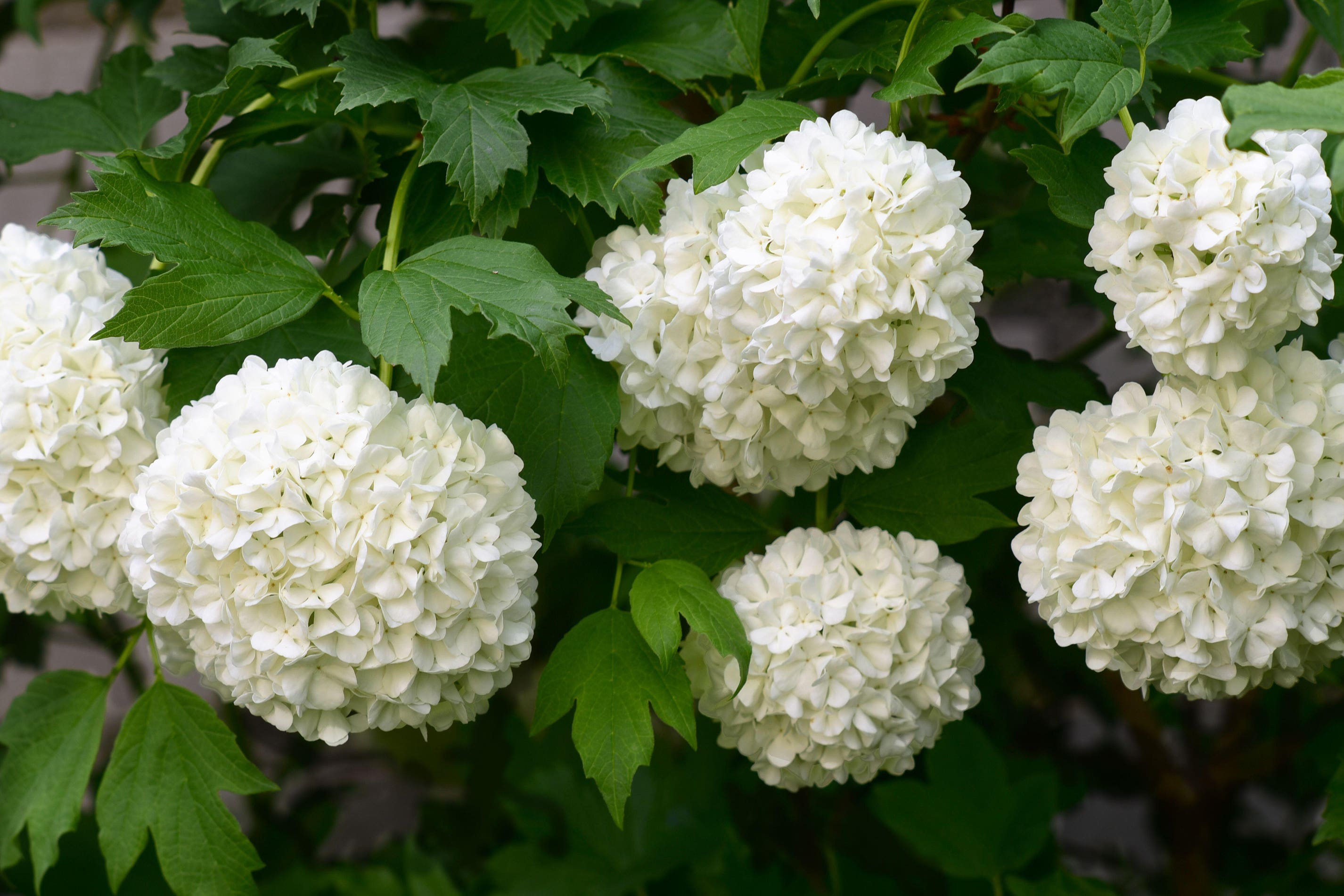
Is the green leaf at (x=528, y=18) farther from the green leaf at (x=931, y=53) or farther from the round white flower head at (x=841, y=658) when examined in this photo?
the round white flower head at (x=841, y=658)

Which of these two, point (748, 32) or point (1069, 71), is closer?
point (1069, 71)

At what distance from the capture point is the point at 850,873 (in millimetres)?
1374

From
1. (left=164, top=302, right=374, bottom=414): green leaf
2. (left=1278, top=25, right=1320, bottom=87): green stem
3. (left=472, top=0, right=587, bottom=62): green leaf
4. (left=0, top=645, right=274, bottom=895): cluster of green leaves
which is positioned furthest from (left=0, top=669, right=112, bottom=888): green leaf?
(left=1278, top=25, right=1320, bottom=87): green stem

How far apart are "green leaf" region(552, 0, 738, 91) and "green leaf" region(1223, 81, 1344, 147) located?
1.38 feet

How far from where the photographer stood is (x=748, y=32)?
0.89 meters

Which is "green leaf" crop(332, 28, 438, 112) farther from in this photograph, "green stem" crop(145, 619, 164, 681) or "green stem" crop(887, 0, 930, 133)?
"green stem" crop(145, 619, 164, 681)

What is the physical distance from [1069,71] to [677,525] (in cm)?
46

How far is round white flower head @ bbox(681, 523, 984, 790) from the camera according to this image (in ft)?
2.72

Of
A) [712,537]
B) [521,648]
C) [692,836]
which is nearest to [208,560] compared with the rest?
[521,648]

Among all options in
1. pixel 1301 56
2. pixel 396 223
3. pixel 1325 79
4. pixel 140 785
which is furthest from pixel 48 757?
pixel 1301 56

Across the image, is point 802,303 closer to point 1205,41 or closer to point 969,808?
point 1205,41

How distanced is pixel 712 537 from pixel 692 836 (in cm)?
62

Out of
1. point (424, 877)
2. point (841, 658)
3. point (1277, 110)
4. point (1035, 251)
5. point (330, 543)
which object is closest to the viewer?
point (1277, 110)

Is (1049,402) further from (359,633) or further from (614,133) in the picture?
(359,633)
